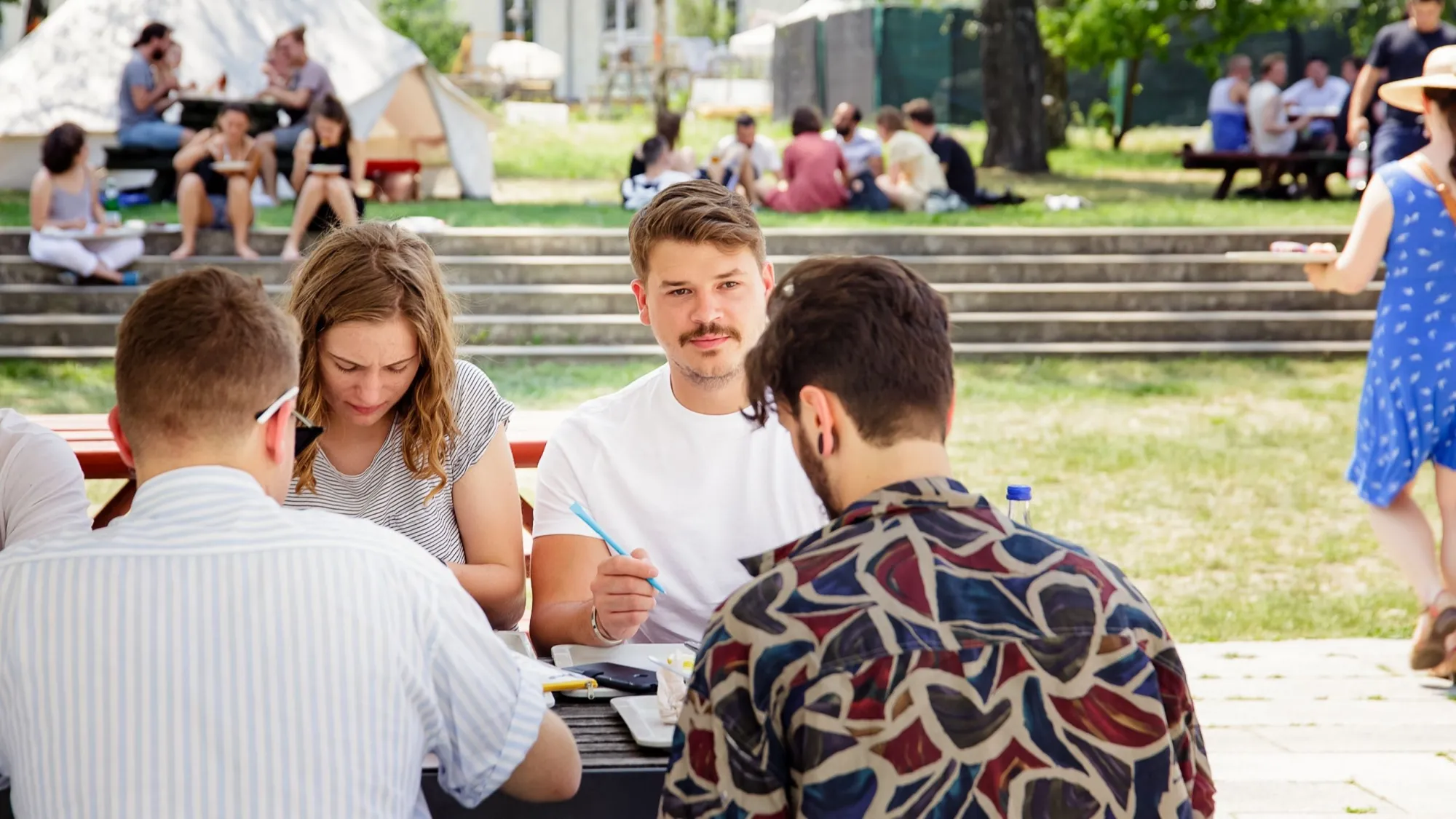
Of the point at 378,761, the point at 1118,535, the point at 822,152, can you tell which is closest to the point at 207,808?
the point at 378,761

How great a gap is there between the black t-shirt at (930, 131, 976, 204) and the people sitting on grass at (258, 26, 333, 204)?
17.4 feet

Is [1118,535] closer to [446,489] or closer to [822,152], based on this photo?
[446,489]

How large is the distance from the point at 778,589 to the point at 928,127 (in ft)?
42.7

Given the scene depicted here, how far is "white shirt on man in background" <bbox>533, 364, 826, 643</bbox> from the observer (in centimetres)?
272

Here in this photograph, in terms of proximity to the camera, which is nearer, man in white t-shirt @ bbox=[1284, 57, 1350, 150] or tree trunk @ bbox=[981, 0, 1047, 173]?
man in white t-shirt @ bbox=[1284, 57, 1350, 150]

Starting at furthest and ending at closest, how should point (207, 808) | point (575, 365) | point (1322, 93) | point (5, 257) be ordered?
point (1322, 93) < point (5, 257) < point (575, 365) < point (207, 808)

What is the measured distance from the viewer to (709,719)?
1.49 meters

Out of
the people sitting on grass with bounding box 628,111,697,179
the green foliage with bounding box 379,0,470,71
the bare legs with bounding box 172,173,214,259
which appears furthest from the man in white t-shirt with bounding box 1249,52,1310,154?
the green foliage with bounding box 379,0,470,71

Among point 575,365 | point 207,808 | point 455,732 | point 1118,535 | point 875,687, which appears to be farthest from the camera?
point 575,365

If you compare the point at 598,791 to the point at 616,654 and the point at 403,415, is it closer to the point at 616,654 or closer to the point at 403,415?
the point at 616,654

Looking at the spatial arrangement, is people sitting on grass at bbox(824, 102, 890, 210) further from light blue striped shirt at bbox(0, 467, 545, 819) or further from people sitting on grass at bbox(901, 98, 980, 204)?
light blue striped shirt at bbox(0, 467, 545, 819)

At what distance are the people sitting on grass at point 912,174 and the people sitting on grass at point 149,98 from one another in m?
5.89

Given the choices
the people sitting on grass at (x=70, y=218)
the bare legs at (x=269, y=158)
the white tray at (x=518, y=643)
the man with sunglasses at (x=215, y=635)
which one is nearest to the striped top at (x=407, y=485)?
the white tray at (x=518, y=643)

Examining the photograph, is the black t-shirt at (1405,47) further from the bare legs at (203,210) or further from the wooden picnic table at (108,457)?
the wooden picnic table at (108,457)
